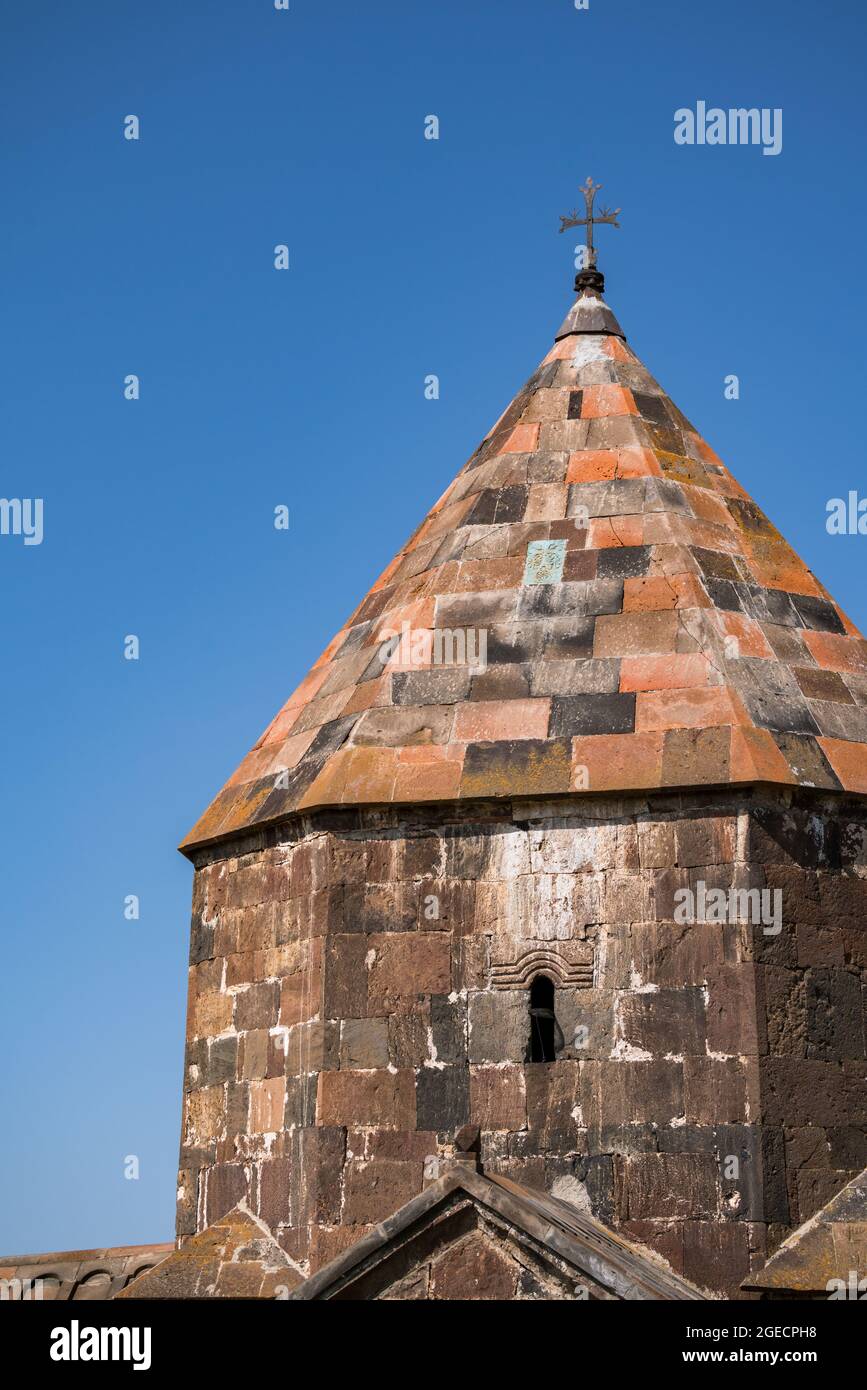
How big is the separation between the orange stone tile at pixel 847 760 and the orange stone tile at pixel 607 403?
3.27 metres

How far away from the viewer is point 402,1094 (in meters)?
11.9

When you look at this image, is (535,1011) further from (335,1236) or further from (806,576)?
(806,576)

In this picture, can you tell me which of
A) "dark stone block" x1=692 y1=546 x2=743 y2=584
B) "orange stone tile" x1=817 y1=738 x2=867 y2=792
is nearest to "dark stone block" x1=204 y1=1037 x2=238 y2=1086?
"orange stone tile" x1=817 y1=738 x2=867 y2=792

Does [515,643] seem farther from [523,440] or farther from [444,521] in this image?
[523,440]

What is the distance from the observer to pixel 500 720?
1249 cm

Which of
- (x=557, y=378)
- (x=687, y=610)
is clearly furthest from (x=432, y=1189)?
(x=557, y=378)

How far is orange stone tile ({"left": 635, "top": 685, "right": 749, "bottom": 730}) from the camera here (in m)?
12.0

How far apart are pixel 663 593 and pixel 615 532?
70 centimetres

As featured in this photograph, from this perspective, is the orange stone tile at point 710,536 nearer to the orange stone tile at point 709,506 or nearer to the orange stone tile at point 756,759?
the orange stone tile at point 709,506

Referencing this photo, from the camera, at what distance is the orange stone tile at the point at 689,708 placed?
1203 cm

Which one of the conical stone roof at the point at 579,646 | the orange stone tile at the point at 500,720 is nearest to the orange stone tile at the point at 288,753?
the conical stone roof at the point at 579,646

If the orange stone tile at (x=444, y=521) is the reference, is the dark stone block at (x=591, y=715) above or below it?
below

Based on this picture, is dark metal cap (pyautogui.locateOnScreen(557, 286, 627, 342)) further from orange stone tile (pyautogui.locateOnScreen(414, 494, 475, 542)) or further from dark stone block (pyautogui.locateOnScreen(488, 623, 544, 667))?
dark stone block (pyautogui.locateOnScreen(488, 623, 544, 667))

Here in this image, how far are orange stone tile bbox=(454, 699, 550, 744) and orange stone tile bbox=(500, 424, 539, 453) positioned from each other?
2.44 metres
